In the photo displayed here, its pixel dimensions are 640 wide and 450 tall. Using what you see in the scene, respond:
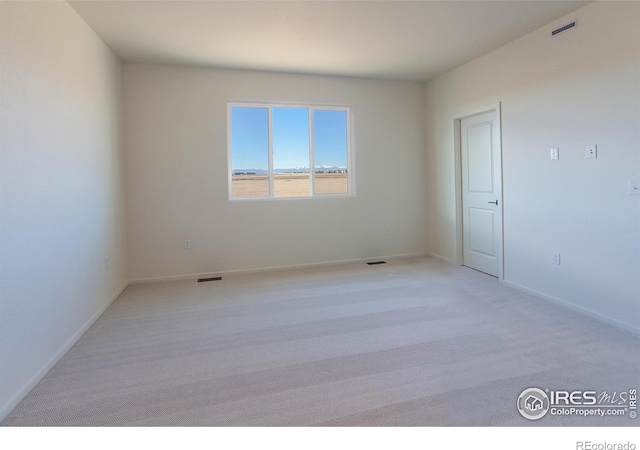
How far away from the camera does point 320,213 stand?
16.5 ft

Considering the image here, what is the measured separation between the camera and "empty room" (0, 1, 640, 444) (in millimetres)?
1975

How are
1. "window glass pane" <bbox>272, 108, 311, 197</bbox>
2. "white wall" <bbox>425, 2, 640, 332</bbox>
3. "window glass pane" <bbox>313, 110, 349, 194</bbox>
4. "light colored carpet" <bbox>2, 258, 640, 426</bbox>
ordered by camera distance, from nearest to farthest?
"light colored carpet" <bbox>2, 258, 640, 426</bbox> < "white wall" <bbox>425, 2, 640, 332</bbox> < "window glass pane" <bbox>272, 108, 311, 197</bbox> < "window glass pane" <bbox>313, 110, 349, 194</bbox>

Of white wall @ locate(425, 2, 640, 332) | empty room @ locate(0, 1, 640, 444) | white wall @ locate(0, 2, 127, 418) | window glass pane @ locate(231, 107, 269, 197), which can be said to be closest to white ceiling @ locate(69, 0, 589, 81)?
empty room @ locate(0, 1, 640, 444)

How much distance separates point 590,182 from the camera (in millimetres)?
2988

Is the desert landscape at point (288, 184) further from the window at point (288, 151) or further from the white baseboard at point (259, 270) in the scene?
the white baseboard at point (259, 270)

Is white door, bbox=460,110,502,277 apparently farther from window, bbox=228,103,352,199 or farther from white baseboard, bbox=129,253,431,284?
window, bbox=228,103,352,199

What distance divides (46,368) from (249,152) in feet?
10.7

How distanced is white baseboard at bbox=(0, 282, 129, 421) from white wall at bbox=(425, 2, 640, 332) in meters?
4.16

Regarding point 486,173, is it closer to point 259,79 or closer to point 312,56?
point 312,56

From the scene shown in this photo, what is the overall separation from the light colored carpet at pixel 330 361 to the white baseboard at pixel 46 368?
39mm

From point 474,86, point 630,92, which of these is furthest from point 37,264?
point 474,86

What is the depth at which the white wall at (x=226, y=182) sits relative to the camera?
430 centimetres
